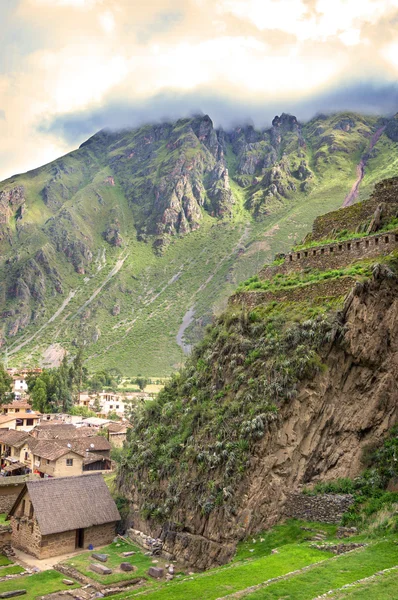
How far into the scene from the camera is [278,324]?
32.3m

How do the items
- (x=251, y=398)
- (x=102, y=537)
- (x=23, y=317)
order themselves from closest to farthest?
1. (x=251, y=398)
2. (x=102, y=537)
3. (x=23, y=317)

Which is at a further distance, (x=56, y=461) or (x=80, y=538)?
(x=56, y=461)

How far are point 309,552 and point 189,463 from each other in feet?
33.7

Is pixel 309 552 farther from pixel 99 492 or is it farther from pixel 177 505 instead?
pixel 99 492

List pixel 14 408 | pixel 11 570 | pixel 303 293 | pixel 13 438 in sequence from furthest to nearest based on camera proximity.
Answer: pixel 14 408 → pixel 13 438 → pixel 303 293 → pixel 11 570

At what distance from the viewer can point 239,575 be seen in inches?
842

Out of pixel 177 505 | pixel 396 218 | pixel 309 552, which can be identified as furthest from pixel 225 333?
pixel 309 552

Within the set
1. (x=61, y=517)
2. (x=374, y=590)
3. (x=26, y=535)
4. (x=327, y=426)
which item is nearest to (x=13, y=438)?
(x=26, y=535)

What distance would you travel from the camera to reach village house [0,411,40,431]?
74.2 m

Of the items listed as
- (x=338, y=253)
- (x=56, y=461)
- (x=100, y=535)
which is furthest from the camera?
(x=56, y=461)

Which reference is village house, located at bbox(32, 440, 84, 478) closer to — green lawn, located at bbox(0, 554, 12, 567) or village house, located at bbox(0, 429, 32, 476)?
village house, located at bbox(0, 429, 32, 476)

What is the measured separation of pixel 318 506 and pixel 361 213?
21.9 metres

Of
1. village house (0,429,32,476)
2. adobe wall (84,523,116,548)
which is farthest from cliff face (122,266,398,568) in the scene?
village house (0,429,32,476)

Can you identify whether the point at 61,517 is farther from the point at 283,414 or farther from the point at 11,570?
the point at 283,414
